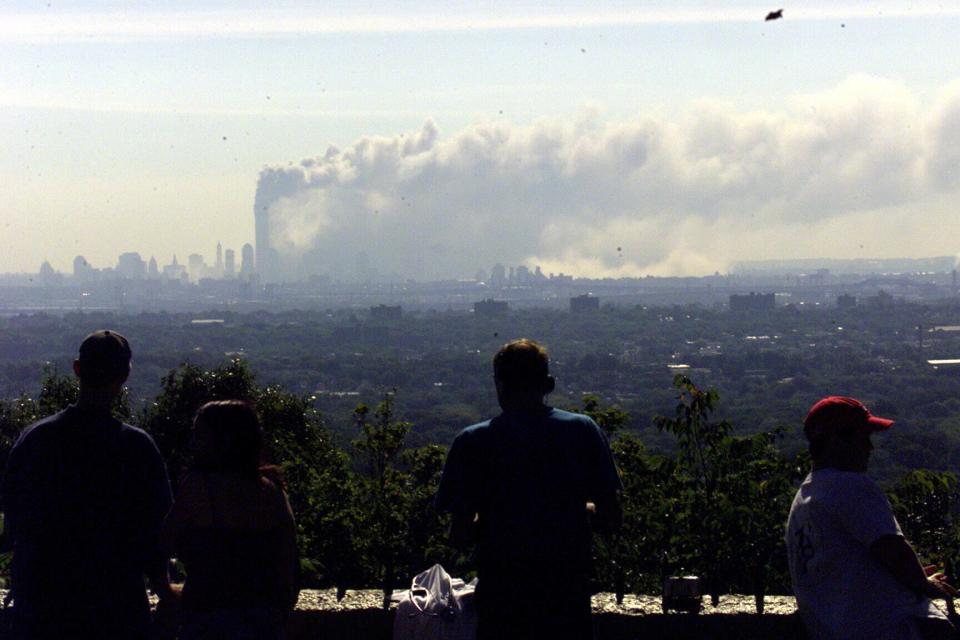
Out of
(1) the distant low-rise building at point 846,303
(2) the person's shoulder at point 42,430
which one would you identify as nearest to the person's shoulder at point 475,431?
(2) the person's shoulder at point 42,430

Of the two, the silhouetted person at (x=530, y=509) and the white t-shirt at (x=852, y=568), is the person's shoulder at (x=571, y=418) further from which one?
the white t-shirt at (x=852, y=568)

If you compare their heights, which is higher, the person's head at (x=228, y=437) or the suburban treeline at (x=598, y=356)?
the person's head at (x=228, y=437)

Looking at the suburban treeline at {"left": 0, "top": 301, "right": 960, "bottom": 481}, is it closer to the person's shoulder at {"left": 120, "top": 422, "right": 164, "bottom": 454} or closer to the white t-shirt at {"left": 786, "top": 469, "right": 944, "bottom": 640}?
the person's shoulder at {"left": 120, "top": 422, "right": 164, "bottom": 454}

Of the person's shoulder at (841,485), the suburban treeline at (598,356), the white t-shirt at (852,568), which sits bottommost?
the suburban treeline at (598,356)

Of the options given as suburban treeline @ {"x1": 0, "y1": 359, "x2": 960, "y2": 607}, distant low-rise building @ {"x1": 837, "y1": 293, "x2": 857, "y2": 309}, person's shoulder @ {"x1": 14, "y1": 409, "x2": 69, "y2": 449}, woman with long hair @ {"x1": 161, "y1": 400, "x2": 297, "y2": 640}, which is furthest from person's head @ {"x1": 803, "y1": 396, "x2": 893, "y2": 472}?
distant low-rise building @ {"x1": 837, "y1": 293, "x2": 857, "y2": 309}

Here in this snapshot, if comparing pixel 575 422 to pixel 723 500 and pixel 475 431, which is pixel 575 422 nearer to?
pixel 475 431

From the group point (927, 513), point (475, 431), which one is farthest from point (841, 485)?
point (927, 513)

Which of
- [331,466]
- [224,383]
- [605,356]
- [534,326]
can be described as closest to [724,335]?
[534,326]
